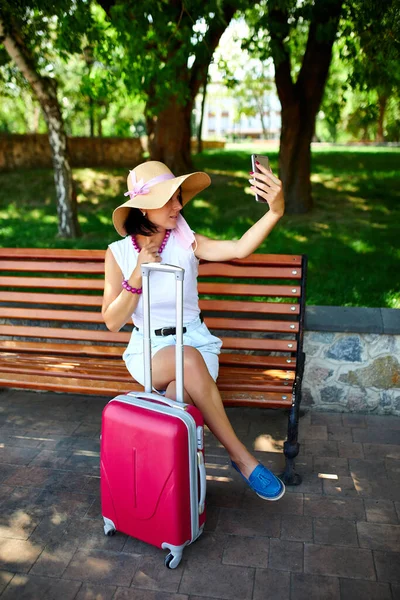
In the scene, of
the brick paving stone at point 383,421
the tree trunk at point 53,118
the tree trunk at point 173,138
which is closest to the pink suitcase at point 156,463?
the brick paving stone at point 383,421

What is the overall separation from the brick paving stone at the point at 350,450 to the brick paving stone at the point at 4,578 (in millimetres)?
1988

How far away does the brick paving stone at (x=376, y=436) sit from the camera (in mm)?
3922

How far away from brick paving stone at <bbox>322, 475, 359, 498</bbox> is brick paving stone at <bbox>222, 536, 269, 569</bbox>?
58cm

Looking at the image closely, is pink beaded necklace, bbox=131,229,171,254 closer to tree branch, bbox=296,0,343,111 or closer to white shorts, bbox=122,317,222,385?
white shorts, bbox=122,317,222,385

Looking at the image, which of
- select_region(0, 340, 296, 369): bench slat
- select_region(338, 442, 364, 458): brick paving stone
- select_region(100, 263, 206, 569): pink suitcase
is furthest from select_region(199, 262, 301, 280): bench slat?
select_region(100, 263, 206, 569): pink suitcase

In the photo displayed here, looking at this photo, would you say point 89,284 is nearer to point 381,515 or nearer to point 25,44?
point 381,515

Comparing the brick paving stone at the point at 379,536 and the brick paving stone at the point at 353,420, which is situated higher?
the brick paving stone at the point at 379,536

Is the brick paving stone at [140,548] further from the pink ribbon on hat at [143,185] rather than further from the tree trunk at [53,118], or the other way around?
the tree trunk at [53,118]

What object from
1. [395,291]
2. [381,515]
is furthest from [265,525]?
[395,291]

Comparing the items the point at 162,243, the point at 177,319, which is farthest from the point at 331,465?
the point at 162,243

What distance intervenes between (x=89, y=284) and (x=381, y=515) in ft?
7.44

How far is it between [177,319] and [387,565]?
1.45m

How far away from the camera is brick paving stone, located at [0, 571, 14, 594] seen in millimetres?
2678

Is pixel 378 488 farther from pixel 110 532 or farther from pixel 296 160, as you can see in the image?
pixel 296 160
